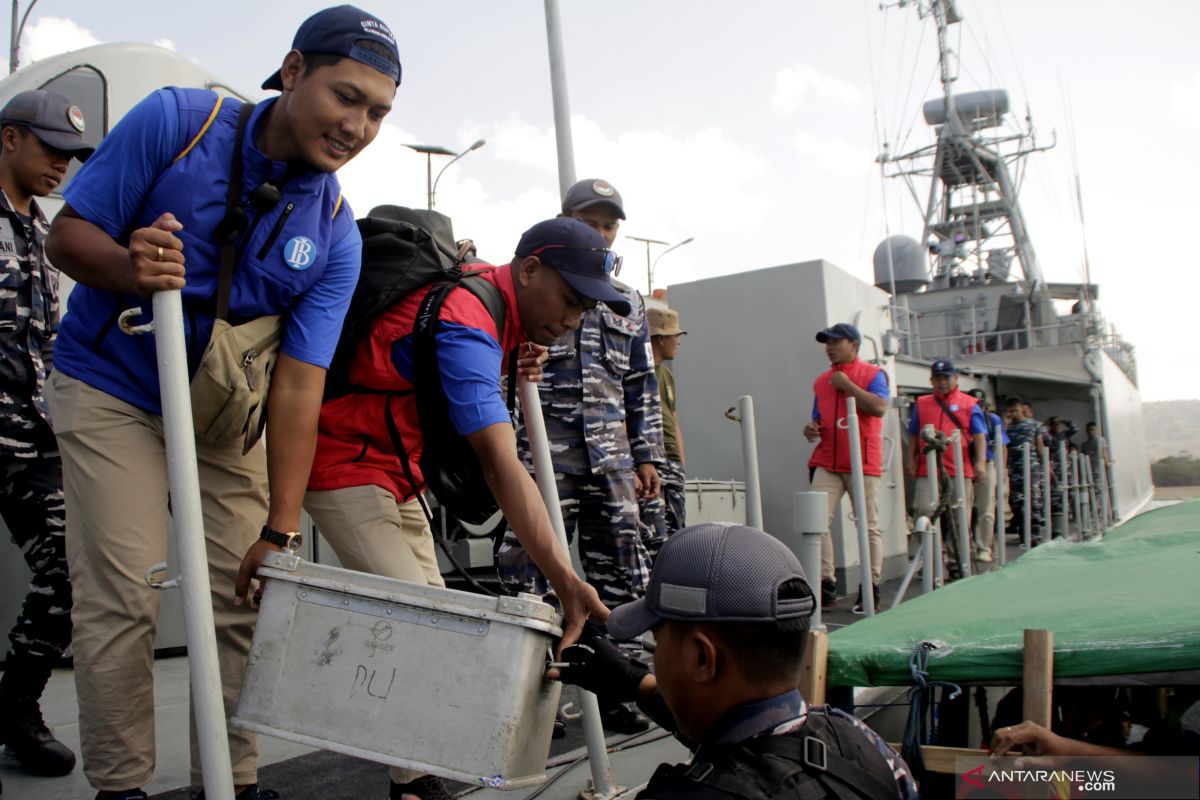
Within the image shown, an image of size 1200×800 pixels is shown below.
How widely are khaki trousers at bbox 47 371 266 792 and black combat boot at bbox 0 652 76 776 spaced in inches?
35.9

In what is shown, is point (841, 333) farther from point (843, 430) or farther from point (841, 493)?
point (841, 493)

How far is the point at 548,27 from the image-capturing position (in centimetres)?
334

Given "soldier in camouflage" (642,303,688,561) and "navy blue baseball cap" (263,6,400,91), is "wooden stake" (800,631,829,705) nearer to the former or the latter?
"navy blue baseball cap" (263,6,400,91)

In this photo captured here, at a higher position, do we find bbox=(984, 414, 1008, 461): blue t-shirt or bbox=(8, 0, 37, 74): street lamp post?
bbox=(8, 0, 37, 74): street lamp post

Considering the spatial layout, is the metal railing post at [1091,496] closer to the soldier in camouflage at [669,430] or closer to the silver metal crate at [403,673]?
the soldier in camouflage at [669,430]

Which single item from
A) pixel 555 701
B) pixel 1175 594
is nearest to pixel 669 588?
pixel 555 701

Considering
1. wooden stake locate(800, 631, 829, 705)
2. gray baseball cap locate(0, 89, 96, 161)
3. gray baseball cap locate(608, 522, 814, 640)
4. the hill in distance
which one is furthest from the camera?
the hill in distance

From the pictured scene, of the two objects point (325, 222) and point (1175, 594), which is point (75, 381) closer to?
point (325, 222)

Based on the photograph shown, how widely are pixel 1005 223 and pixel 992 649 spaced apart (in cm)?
3047

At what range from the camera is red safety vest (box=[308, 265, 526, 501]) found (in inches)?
96.5

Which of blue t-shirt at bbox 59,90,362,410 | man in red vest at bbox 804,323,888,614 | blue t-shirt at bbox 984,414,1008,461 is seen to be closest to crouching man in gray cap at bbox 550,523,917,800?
blue t-shirt at bbox 59,90,362,410

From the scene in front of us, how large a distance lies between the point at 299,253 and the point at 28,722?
1762 mm

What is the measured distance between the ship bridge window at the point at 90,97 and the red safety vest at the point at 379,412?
2849 millimetres

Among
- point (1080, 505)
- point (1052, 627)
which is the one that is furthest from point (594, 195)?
point (1080, 505)
